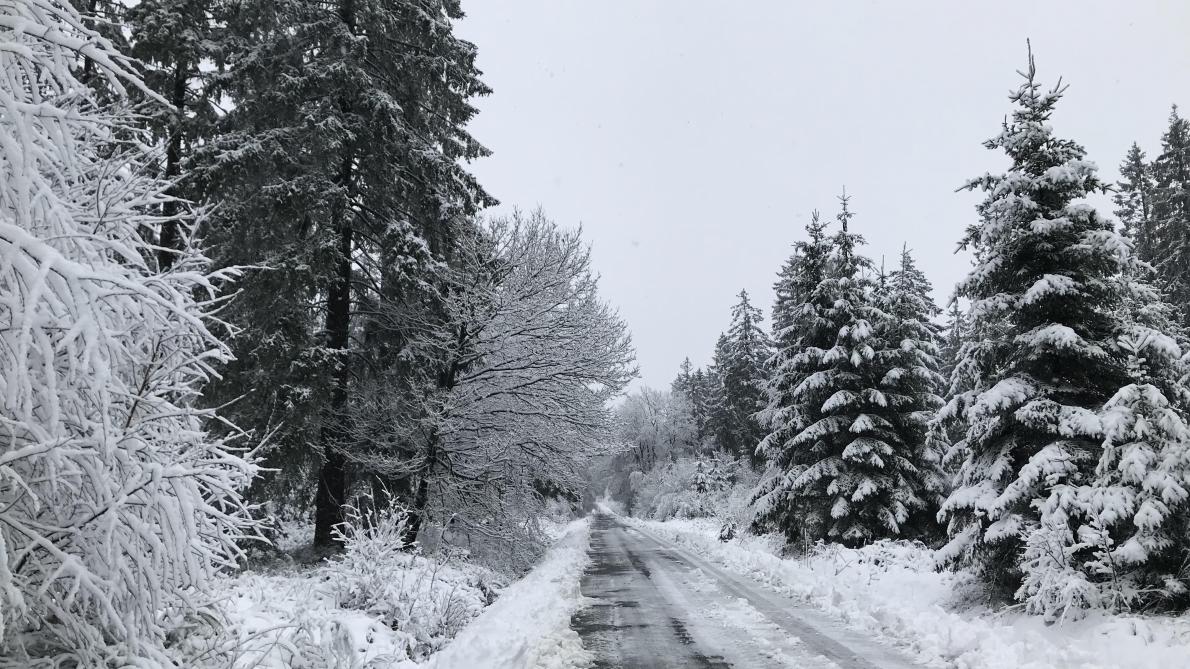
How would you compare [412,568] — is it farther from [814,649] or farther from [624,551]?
[624,551]

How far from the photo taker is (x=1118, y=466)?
23.4 feet

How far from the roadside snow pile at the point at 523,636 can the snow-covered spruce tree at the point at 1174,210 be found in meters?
25.5

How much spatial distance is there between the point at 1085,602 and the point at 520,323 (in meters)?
10.3

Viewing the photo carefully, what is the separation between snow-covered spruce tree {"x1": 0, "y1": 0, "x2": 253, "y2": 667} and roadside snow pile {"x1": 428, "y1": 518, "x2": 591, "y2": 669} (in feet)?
12.8

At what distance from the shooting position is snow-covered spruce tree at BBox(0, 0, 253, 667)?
230 cm

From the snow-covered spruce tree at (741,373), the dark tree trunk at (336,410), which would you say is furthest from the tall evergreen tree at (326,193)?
the snow-covered spruce tree at (741,373)

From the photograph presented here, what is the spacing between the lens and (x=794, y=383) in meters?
19.4

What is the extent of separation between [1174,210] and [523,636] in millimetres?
34324

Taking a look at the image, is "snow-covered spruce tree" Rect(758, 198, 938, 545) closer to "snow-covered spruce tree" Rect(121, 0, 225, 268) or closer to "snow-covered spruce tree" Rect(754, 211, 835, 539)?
"snow-covered spruce tree" Rect(754, 211, 835, 539)

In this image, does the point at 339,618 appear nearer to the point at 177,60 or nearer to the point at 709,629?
the point at 709,629

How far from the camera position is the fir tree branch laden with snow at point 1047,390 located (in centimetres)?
727

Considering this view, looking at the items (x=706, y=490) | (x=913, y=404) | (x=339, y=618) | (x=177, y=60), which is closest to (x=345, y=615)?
(x=339, y=618)

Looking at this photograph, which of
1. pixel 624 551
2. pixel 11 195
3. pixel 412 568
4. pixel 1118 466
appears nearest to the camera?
pixel 11 195

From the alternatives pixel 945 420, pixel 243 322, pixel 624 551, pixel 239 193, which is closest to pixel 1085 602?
pixel 945 420
